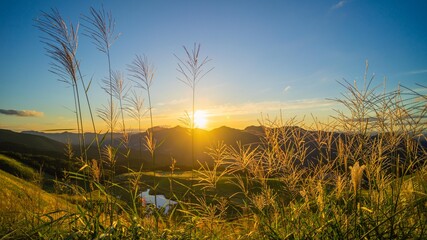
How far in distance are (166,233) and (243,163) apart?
102 cm

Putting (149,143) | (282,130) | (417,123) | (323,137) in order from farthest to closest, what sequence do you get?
1. (149,143)
2. (323,137)
3. (282,130)
4. (417,123)

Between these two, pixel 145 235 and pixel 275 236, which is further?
pixel 145 235

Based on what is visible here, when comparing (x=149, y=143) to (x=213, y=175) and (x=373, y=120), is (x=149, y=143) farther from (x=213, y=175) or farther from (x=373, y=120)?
Result: (x=373, y=120)

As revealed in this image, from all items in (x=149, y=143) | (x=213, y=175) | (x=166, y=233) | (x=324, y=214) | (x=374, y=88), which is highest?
(x=374, y=88)

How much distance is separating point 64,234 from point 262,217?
1.86 metres

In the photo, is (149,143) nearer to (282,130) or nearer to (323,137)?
(282,130)

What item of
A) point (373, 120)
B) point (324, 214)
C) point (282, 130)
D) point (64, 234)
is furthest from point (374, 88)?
point (64, 234)

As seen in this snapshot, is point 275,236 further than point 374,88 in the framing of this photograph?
No

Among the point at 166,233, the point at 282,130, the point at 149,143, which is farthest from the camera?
the point at 149,143

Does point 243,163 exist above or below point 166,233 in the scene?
above

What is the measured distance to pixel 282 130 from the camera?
3160 mm

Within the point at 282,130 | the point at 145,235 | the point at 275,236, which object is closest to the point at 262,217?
the point at 275,236

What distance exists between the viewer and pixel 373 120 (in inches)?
109

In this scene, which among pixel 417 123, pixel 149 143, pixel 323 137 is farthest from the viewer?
pixel 149 143
